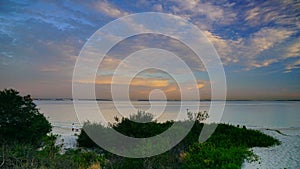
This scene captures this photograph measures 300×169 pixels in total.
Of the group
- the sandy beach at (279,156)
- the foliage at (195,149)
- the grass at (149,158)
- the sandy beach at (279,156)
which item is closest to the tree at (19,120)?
the grass at (149,158)

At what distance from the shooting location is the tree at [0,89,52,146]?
10.6 meters

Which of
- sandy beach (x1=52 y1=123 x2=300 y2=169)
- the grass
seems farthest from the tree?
sandy beach (x1=52 y1=123 x2=300 y2=169)

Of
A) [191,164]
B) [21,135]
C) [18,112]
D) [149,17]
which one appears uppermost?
[149,17]

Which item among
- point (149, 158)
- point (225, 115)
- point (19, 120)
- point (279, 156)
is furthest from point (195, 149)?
point (225, 115)

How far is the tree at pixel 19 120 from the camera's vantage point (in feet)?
34.7

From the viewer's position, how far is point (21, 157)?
7.55 meters

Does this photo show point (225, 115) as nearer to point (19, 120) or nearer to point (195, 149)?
point (195, 149)

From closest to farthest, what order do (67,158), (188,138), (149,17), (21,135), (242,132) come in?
1. (67,158)
2. (21,135)
3. (188,138)
4. (149,17)
5. (242,132)

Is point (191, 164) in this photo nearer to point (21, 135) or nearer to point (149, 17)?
point (21, 135)

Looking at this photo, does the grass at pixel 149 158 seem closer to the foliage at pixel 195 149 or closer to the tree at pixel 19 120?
the foliage at pixel 195 149

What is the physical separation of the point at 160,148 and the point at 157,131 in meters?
2.47

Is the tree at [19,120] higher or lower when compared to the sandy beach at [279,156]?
higher

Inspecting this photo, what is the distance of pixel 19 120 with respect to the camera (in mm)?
10930

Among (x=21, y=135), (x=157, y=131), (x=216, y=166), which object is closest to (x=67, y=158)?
(x=21, y=135)
